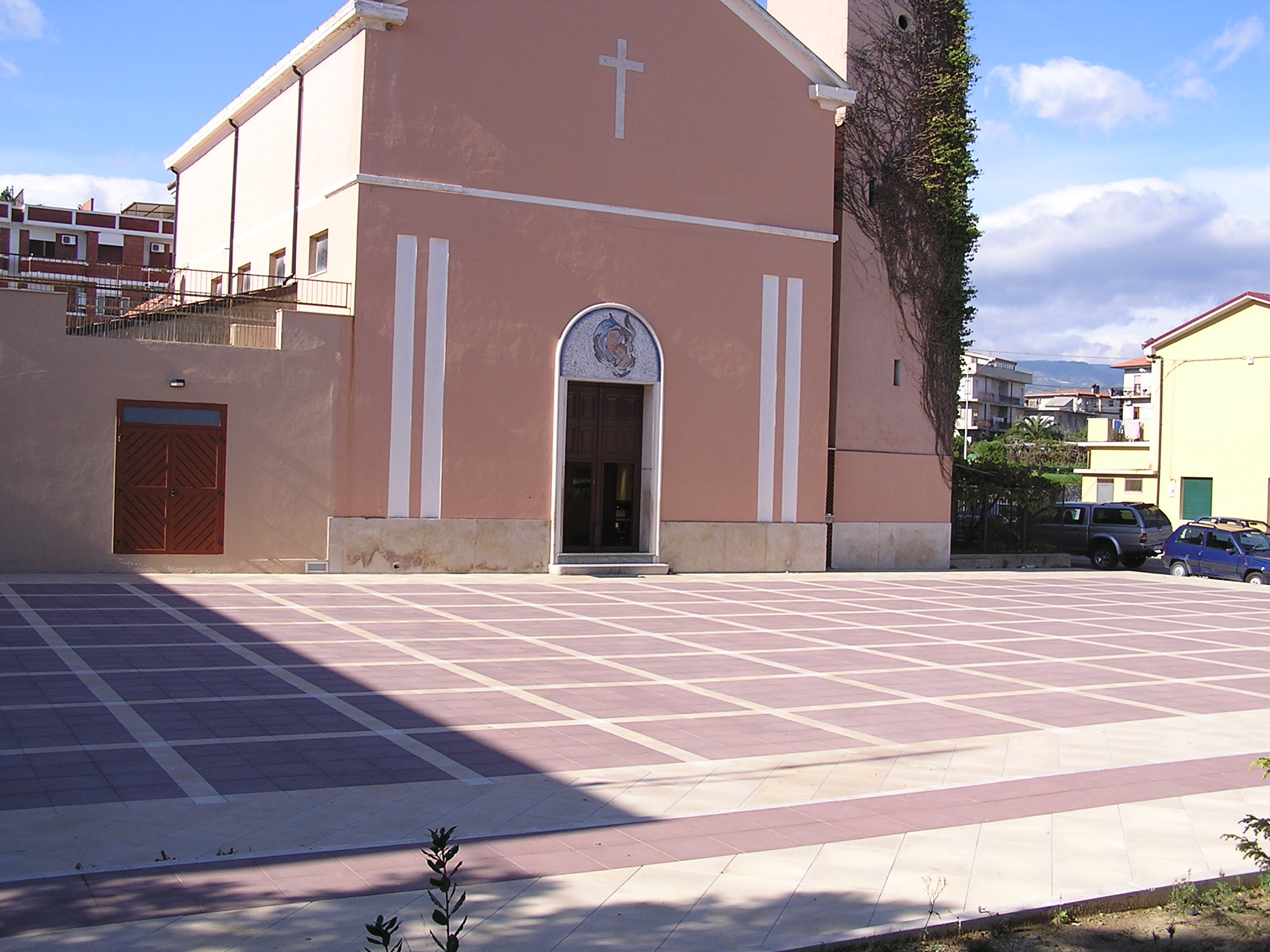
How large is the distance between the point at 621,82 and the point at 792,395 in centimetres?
680

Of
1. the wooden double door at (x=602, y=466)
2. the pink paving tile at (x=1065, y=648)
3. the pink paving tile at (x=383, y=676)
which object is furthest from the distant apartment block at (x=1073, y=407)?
the pink paving tile at (x=383, y=676)

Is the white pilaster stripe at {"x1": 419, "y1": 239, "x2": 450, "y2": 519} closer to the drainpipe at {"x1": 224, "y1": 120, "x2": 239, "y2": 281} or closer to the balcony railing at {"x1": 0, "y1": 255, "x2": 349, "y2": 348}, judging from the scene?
the balcony railing at {"x1": 0, "y1": 255, "x2": 349, "y2": 348}

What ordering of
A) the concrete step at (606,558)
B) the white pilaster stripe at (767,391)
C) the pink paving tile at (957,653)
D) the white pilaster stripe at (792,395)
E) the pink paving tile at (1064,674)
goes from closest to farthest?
the pink paving tile at (1064,674), the pink paving tile at (957,653), the concrete step at (606,558), the white pilaster stripe at (767,391), the white pilaster stripe at (792,395)

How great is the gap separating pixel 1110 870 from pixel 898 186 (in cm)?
2210

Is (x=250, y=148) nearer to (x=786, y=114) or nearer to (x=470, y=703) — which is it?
(x=786, y=114)

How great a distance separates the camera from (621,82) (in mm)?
22047

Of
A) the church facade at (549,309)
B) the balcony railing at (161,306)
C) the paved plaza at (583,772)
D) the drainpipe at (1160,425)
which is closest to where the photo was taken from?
the paved plaza at (583,772)

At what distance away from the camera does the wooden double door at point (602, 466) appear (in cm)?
2214

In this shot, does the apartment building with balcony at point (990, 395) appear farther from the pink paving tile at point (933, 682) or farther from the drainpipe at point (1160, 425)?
the pink paving tile at point (933, 682)

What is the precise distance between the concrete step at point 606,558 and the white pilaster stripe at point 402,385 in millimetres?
3104

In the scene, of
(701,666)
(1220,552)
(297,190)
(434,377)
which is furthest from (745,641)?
(1220,552)

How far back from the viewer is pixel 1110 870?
6246 millimetres

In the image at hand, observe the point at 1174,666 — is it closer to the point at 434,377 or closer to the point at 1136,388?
the point at 434,377

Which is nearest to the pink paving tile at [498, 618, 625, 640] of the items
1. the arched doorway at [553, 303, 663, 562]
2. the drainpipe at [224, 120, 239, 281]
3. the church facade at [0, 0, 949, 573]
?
the church facade at [0, 0, 949, 573]
